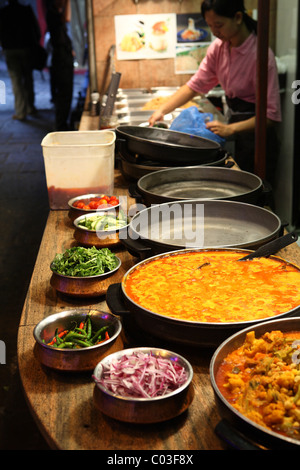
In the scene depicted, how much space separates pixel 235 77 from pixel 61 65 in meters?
5.39

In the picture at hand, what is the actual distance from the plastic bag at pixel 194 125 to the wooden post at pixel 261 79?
0.75 metres

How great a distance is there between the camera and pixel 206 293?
5.23ft

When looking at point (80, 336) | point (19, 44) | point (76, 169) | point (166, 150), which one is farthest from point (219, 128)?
point (19, 44)

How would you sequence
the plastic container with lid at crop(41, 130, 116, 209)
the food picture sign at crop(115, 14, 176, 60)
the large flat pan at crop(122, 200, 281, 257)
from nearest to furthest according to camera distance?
the large flat pan at crop(122, 200, 281, 257) < the plastic container with lid at crop(41, 130, 116, 209) < the food picture sign at crop(115, 14, 176, 60)

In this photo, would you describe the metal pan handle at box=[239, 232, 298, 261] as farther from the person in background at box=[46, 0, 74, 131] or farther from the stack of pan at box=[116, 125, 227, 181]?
the person in background at box=[46, 0, 74, 131]

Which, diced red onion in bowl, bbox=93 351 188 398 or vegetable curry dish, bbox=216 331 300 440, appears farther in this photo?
diced red onion in bowl, bbox=93 351 188 398

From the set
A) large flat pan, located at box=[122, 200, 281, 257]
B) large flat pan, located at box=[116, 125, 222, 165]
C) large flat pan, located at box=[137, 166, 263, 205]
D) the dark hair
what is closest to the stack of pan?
large flat pan, located at box=[116, 125, 222, 165]

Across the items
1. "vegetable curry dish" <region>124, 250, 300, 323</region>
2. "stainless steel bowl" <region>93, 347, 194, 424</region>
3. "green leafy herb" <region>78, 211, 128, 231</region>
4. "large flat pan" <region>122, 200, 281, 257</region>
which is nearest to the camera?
"stainless steel bowl" <region>93, 347, 194, 424</region>

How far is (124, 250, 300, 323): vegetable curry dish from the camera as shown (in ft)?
4.85

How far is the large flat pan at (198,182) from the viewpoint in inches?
102

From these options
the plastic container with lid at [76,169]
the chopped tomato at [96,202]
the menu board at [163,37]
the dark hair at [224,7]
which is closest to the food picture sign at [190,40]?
the menu board at [163,37]

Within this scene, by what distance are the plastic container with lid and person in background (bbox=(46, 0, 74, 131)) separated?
20.4 ft

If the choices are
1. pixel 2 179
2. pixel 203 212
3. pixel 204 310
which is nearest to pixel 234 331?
pixel 204 310

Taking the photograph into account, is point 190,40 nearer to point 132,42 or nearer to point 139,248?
point 132,42
